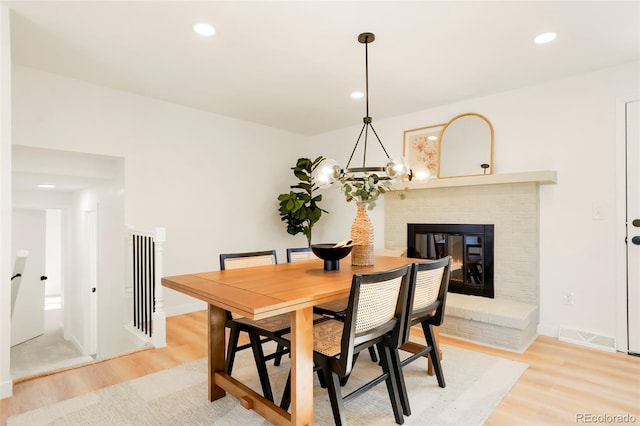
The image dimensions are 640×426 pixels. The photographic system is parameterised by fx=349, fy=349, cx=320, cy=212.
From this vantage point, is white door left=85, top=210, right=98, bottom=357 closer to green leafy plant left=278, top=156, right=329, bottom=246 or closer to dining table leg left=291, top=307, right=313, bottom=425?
green leafy plant left=278, top=156, right=329, bottom=246

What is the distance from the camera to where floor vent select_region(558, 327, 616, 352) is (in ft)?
9.77

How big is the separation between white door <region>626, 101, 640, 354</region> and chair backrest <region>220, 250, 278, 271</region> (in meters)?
2.98

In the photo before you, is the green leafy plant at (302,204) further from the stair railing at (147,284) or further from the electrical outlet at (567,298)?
the electrical outlet at (567,298)

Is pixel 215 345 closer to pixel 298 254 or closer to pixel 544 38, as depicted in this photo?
pixel 298 254

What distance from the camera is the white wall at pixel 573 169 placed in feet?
9.96

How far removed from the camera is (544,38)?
100 inches

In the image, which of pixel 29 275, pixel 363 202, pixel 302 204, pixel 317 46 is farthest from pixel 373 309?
pixel 29 275

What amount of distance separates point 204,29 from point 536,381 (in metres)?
3.33

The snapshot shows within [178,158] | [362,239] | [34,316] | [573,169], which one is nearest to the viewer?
A: [362,239]

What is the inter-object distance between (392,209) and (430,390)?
2.55 metres

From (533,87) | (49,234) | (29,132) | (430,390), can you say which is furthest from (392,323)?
(49,234)

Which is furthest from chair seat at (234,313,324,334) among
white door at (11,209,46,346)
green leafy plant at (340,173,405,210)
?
white door at (11,209,46,346)

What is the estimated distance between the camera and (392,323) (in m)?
1.83

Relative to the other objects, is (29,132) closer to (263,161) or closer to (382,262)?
(263,161)
